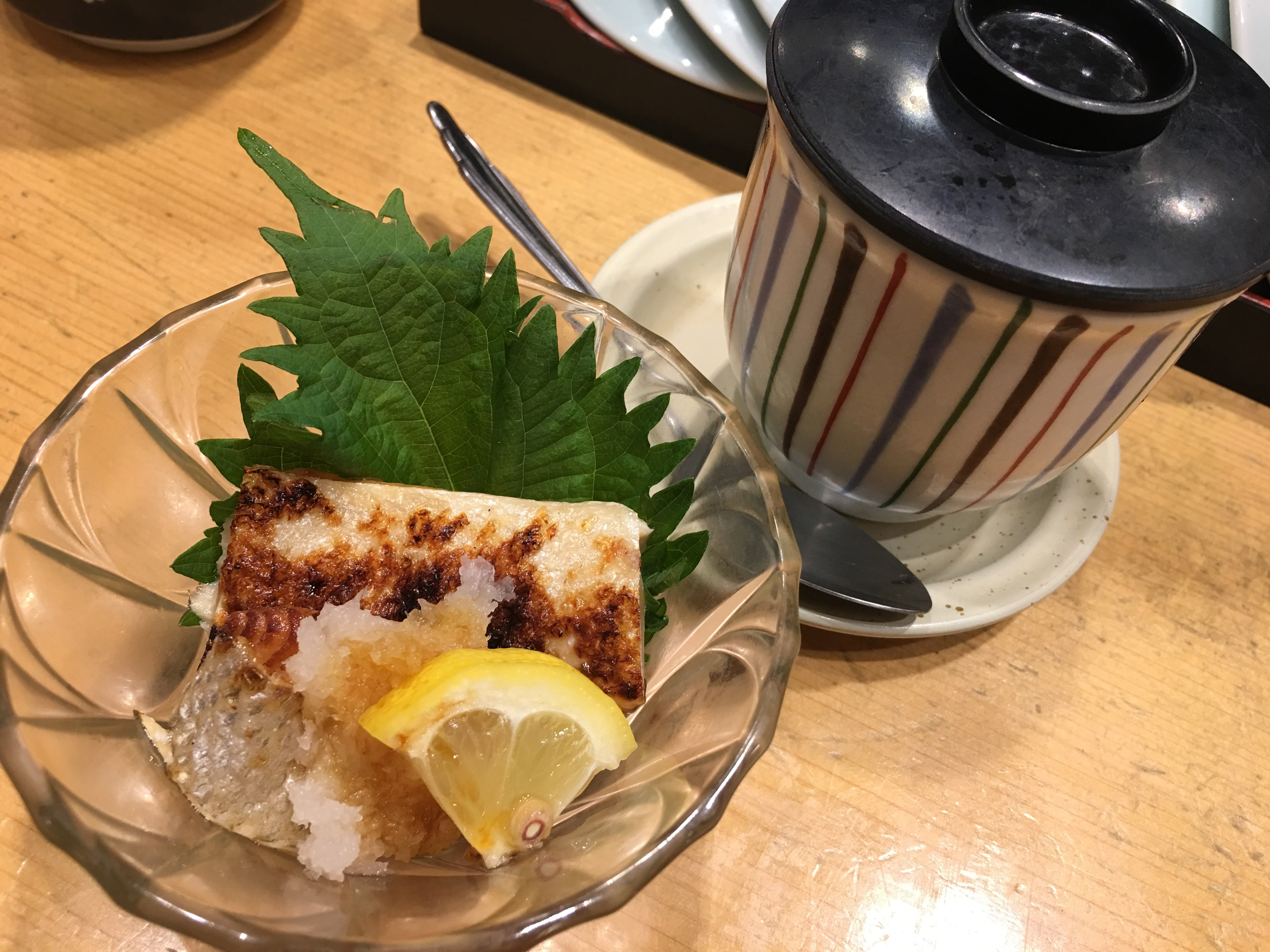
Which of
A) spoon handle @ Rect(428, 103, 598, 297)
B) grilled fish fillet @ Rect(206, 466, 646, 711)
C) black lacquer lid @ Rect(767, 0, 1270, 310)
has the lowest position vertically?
spoon handle @ Rect(428, 103, 598, 297)

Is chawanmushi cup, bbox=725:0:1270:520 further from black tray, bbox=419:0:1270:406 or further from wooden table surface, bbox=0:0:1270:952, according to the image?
black tray, bbox=419:0:1270:406

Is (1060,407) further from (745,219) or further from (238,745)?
(238,745)

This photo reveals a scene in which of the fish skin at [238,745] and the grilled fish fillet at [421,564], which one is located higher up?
the grilled fish fillet at [421,564]

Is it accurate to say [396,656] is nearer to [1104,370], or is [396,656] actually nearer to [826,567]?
[826,567]

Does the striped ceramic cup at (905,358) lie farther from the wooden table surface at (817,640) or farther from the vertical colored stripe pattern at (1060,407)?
the wooden table surface at (817,640)

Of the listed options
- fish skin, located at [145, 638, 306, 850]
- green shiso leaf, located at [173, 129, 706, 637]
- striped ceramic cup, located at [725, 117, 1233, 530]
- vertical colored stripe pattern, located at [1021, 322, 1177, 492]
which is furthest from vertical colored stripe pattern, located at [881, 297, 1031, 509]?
fish skin, located at [145, 638, 306, 850]

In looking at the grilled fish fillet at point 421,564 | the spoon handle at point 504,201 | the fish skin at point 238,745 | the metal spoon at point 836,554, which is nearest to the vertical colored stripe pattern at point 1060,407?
the metal spoon at point 836,554
